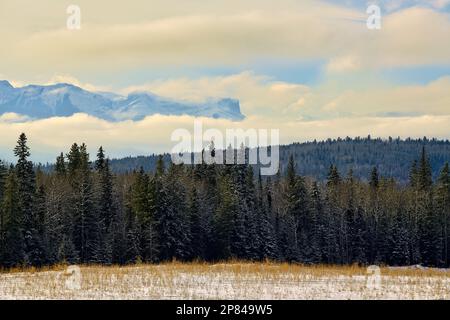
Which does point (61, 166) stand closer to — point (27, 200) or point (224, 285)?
point (27, 200)

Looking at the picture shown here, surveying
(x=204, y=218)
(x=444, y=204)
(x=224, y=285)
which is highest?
(x=224, y=285)

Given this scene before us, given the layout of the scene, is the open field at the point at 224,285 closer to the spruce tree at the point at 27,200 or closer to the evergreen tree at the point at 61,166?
the spruce tree at the point at 27,200

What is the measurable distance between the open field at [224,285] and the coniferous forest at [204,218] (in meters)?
42.2

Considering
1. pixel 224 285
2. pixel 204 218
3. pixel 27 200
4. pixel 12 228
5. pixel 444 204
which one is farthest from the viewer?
pixel 444 204

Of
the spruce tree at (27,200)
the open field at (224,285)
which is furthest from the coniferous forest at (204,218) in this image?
the open field at (224,285)

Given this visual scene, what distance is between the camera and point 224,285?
24.7 meters

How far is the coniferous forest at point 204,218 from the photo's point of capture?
77875mm

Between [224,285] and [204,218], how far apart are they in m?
67.1

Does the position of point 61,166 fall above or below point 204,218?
above

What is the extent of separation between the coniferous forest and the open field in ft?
139

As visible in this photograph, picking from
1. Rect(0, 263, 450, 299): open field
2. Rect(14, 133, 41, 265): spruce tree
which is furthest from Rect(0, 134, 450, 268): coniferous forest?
Rect(0, 263, 450, 299): open field

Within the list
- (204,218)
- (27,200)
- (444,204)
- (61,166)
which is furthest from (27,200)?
(444,204)
